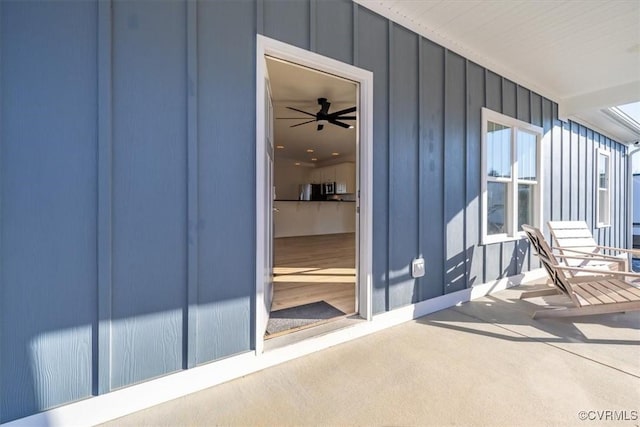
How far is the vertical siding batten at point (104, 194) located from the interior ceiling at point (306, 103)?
0.99 metres

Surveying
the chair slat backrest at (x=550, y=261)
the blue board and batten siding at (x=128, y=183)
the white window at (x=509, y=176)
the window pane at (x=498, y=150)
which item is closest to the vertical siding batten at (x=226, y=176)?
the blue board and batten siding at (x=128, y=183)

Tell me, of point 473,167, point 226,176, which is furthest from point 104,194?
point 473,167

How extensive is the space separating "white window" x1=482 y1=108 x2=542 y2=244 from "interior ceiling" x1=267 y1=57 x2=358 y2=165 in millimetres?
1908

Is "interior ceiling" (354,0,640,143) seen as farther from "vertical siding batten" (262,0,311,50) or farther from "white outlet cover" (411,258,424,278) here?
"white outlet cover" (411,258,424,278)

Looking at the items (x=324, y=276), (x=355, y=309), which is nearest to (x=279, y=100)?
(x=324, y=276)

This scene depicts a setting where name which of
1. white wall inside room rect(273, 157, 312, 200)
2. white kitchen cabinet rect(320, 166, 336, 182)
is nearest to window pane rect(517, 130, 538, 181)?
white kitchen cabinet rect(320, 166, 336, 182)

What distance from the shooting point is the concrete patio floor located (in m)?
1.37

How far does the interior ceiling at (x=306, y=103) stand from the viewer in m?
3.51

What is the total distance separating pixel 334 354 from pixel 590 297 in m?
2.32

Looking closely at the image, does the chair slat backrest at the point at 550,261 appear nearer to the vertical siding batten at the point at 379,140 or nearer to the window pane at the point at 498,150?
the window pane at the point at 498,150

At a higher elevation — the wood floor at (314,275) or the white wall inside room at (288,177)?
the white wall inside room at (288,177)

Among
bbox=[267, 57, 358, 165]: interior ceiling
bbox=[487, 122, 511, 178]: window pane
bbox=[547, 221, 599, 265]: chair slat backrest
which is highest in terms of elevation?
bbox=[267, 57, 358, 165]: interior ceiling

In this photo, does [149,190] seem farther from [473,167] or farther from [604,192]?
[604,192]

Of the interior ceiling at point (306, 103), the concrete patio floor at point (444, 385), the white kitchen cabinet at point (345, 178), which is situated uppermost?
the interior ceiling at point (306, 103)
